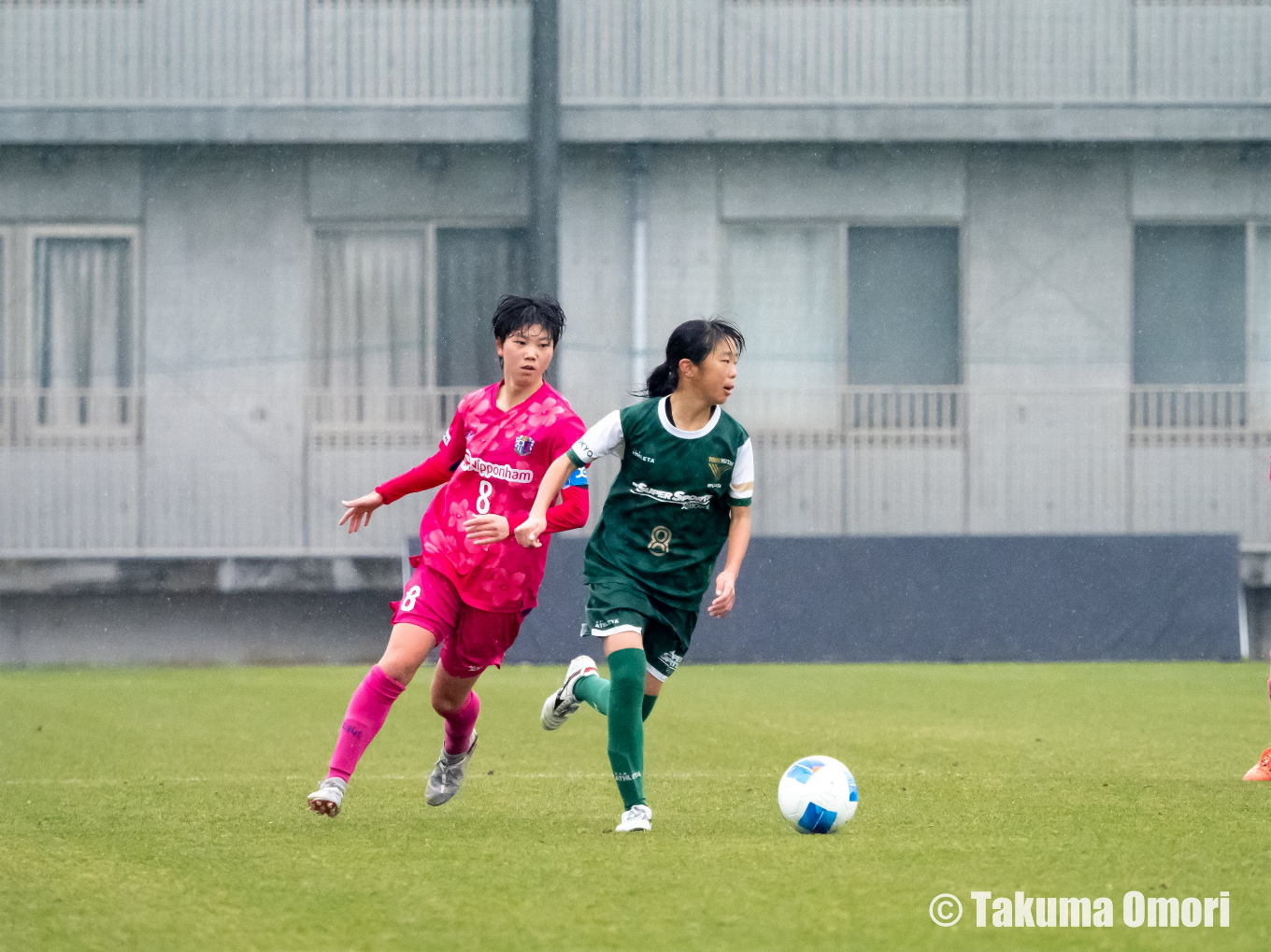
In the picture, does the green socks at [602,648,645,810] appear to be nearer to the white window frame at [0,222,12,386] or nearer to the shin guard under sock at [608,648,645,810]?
the shin guard under sock at [608,648,645,810]

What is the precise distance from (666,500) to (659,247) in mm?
11560

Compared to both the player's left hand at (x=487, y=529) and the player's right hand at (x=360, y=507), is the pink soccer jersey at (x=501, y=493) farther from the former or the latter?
the player's right hand at (x=360, y=507)

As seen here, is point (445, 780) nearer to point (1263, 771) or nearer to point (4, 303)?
point (1263, 771)

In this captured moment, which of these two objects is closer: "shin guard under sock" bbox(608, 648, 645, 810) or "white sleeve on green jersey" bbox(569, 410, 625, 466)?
"shin guard under sock" bbox(608, 648, 645, 810)

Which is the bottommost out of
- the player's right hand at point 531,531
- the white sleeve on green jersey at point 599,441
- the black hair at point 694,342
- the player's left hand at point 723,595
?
the player's left hand at point 723,595

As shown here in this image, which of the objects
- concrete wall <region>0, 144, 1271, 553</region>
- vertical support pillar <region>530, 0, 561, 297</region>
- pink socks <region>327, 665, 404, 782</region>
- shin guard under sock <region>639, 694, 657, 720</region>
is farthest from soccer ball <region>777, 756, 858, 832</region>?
concrete wall <region>0, 144, 1271, 553</region>

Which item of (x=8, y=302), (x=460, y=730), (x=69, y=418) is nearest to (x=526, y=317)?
(x=460, y=730)

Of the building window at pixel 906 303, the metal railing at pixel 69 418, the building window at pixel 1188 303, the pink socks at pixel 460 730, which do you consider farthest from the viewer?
the building window at pixel 1188 303

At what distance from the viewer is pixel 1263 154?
17.0 metres

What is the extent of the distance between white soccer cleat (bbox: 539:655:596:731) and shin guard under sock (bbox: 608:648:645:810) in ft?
1.86

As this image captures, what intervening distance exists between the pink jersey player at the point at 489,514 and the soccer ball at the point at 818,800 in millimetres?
1173

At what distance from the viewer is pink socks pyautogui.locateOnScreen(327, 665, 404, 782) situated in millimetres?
5684

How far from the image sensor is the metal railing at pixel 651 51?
16.5 meters

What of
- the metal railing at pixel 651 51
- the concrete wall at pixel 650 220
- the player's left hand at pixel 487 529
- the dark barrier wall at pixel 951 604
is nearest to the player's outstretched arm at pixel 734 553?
the player's left hand at pixel 487 529
